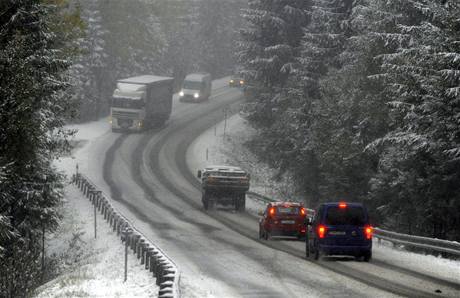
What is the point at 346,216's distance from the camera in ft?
82.7

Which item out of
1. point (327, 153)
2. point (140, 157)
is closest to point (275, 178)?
point (140, 157)

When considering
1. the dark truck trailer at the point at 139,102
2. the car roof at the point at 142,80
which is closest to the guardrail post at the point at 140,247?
the dark truck trailer at the point at 139,102

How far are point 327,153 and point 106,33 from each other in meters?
45.1

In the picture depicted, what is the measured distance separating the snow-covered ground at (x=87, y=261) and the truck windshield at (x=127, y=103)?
8.64m

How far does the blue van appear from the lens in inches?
985

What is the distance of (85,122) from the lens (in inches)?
3152

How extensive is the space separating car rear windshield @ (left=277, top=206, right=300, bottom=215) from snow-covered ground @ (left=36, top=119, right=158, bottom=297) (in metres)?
6.21

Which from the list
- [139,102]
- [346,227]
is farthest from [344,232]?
[139,102]

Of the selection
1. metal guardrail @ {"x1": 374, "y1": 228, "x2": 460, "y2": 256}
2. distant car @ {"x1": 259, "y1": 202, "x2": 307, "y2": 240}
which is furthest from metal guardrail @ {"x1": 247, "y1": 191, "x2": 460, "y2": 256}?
distant car @ {"x1": 259, "y1": 202, "x2": 307, "y2": 240}

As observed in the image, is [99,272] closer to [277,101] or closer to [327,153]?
[327,153]

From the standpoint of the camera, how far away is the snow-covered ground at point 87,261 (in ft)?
72.5

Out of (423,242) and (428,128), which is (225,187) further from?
(423,242)

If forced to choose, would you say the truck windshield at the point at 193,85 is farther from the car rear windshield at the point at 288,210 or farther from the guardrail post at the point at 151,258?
the guardrail post at the point at 151,258

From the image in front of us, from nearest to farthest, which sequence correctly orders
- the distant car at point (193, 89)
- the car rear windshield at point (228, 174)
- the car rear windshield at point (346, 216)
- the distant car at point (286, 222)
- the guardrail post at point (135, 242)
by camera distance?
the car rear windshield at point (346, 216) → the guardrail post at point (135, 242) → the distant car at point (286, 222) → the car rear windshield at point (228, 174) → the distant car at point (193, 89)
